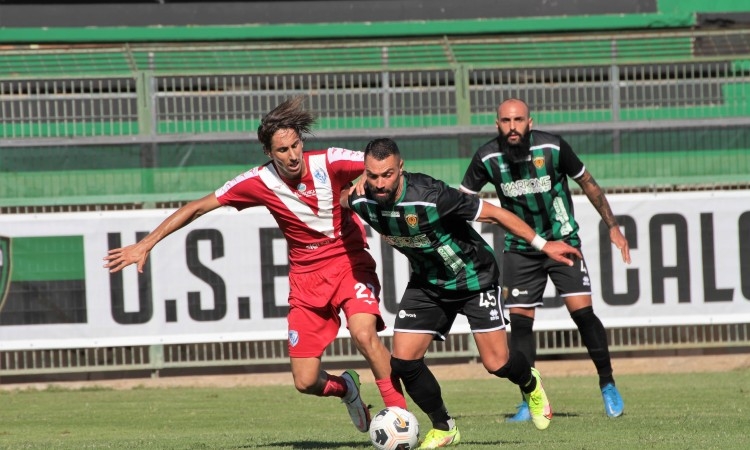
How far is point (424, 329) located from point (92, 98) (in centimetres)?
762

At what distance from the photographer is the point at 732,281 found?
12.9m

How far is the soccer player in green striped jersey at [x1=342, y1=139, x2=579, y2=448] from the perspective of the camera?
22.8 ft

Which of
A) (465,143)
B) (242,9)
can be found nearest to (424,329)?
(465,143)

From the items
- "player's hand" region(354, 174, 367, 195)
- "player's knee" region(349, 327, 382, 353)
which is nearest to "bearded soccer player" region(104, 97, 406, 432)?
"player's knee" region(349, 327, 382, 353)

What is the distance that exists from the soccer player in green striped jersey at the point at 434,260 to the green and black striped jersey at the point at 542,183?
1.59 metres

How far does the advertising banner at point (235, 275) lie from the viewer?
12.7 metres

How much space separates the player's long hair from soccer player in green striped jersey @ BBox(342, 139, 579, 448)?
1.76 ft

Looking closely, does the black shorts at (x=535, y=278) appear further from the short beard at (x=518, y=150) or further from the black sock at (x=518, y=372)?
the black sock at (x=518, y=372)

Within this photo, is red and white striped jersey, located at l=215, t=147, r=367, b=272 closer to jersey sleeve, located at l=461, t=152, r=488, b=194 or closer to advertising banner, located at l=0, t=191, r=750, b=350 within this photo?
jersey sleeve, located at l=461, t=152, r=488, b=194

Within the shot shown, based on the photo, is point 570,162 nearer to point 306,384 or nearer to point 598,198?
point 598,198

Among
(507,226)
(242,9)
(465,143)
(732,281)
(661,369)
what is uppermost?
(242,9)

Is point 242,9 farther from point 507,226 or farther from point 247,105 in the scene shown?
point 507,226

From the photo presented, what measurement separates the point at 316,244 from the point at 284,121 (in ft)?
3.08

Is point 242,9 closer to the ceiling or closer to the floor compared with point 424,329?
closer to the ceiling
